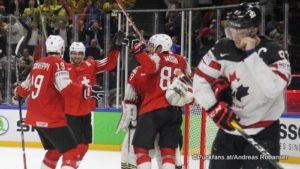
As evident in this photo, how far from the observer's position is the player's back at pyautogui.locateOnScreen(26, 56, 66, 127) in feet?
16.0

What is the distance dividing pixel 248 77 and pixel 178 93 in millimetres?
1892

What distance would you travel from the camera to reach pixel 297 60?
27.4ft

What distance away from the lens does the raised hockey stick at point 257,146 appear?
3283mm

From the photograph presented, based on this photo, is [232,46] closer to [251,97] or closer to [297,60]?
[251,97]

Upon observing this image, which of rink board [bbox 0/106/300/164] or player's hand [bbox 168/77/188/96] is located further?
rink board [bbox 0/106/300/164]

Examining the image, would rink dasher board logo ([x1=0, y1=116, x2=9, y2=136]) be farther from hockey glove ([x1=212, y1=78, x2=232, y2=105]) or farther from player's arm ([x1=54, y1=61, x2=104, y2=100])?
hockey glove ([x1=212, y1=78, x2=232, y2=105])

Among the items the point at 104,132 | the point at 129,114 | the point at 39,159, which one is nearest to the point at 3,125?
the point at 104,132

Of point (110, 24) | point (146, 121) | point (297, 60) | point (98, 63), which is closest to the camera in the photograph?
point (146, 121)

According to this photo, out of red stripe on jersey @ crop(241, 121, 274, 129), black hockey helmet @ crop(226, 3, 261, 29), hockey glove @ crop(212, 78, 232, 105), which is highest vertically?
black hockey helmet @ crop(226, 3, 261, 29)

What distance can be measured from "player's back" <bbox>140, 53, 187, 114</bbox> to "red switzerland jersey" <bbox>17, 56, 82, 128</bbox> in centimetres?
64

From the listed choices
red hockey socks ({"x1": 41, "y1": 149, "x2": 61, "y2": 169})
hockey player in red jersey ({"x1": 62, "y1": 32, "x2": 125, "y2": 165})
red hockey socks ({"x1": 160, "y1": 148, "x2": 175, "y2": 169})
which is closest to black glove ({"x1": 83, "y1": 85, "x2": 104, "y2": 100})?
hockey player in red jersey ({"x1": 62, "y1": 32, "x2": 125, "y2": 165})

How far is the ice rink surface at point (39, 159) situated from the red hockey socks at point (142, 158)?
6.19 feet

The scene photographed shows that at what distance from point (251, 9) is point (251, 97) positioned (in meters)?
0.43

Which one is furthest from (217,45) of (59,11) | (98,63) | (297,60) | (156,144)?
(59,11)
